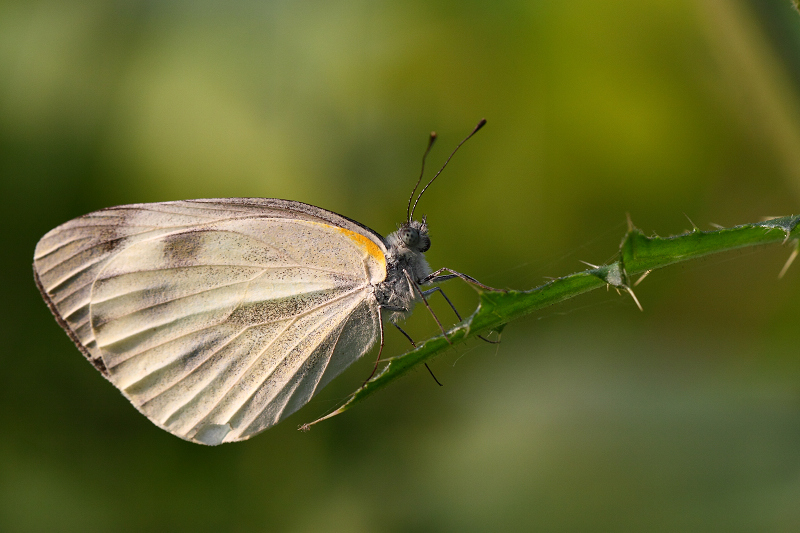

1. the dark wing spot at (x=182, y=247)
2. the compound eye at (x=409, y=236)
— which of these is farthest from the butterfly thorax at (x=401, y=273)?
the dark wing spot at (x=182, y=247)

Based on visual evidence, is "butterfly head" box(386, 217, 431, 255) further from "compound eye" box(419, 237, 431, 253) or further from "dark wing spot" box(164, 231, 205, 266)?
"dark wing spot" box(164, 231, 205, 266)

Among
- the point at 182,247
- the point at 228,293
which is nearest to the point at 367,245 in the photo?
the point at 228,293

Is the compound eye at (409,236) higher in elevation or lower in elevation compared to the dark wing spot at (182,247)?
lower

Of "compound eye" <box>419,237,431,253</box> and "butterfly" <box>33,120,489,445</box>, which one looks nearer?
"butterfly" <box>33,120,489,445</box>

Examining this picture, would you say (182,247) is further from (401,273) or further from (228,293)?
(401,273)

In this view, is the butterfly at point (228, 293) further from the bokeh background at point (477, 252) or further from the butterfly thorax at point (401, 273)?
the bokeh background at point (477, 252)

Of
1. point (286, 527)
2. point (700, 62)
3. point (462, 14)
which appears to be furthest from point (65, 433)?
point (700, 62)

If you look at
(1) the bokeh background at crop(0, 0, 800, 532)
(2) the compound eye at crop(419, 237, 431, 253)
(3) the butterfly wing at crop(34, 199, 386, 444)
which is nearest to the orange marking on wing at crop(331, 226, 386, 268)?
(3) the butterfly wing at crop(34, 199, 386, 444)
